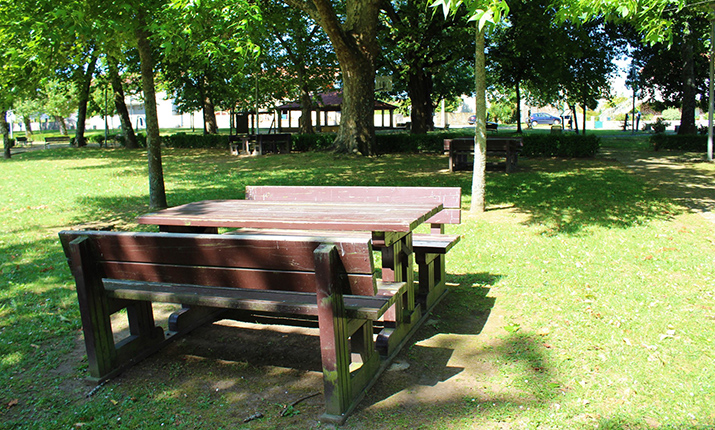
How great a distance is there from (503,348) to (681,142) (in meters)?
20.1

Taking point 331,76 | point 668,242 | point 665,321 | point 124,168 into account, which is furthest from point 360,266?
point 331,76

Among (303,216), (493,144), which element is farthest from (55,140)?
(303,216)

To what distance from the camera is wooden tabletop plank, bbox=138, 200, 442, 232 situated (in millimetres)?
3535

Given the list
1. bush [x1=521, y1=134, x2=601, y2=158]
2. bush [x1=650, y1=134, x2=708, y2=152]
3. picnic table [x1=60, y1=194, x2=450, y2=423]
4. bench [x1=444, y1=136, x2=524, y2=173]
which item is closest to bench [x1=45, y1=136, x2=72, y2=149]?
bench [x1=444, y1=136, x2=524, y2=173]

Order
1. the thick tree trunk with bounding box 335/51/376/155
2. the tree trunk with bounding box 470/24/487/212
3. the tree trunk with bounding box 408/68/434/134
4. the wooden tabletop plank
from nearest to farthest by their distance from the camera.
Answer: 1. the wooden tabletop plank
2. the tree trunk with bounding box 470/24/487/212
3. the thick tree trunk with bounding box 335/51/376/155
4. the tree trunk with bounding box 408/68/434/134

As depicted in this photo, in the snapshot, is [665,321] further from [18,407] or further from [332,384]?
[18,407]

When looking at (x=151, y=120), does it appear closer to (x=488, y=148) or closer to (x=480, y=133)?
(x=480, y=133)

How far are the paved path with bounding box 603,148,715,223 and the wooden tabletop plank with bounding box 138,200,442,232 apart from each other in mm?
6325

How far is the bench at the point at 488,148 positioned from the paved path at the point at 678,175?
301 centimetres

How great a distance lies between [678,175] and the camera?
517 inches

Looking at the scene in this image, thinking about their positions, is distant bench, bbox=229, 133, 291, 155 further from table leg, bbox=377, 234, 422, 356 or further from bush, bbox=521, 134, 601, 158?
table leg, bbox=377, 234, 422, 356

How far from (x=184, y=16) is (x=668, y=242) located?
6.90 meters

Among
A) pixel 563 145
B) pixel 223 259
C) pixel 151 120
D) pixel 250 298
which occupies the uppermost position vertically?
pixel 151 120

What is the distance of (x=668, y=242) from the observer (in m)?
6.50
